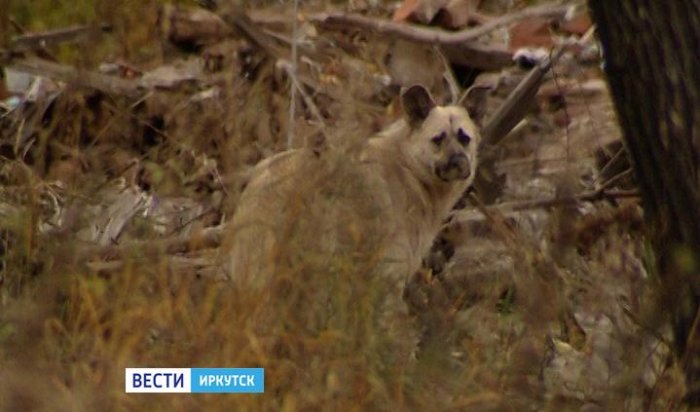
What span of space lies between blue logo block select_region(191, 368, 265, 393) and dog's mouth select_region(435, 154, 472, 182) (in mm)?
3434

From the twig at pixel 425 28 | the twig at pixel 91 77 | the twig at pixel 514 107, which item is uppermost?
the twig at pixel 425 28

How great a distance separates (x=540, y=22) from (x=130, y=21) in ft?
7.89

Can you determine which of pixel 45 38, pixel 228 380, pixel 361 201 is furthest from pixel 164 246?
pixel 45 38

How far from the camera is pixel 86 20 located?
30.1ft

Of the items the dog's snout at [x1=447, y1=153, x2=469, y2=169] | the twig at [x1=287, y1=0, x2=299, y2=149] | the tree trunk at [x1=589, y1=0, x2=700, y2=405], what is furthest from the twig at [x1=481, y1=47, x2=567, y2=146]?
the tree trunk at [x1=589, y1=0, x2=700, y2=405]

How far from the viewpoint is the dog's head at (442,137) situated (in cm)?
885

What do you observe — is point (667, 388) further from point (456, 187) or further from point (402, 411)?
point (456, 187)

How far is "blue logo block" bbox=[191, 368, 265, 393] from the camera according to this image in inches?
216

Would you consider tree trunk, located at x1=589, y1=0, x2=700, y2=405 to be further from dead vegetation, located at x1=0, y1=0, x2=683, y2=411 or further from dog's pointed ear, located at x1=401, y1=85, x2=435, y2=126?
dog's pointed ear, located at x1=401, y1=85, x2=435, y2=126

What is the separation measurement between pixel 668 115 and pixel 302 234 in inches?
51.7

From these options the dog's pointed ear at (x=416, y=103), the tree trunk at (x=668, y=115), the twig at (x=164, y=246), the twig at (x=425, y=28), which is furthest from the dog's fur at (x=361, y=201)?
the tree trunk at (x=668, y=115)

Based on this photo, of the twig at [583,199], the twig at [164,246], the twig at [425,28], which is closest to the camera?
the twig at [164,246]

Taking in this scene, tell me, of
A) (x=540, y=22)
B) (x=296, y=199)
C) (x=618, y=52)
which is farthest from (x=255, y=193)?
(x=540, y=22)

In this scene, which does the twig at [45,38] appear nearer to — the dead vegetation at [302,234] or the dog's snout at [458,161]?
the dead vegetation at [302,234]
